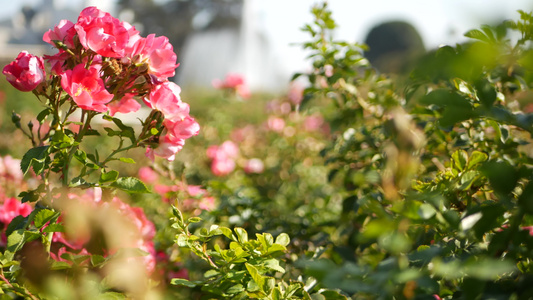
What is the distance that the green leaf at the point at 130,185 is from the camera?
829 millimetres

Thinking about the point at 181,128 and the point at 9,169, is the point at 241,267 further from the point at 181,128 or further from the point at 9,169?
the point at 9,169

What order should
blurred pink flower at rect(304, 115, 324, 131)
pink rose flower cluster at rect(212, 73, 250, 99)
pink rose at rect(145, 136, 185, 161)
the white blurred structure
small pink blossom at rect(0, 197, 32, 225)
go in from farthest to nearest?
the white blurred structure, pink rose flower cluster at rect(212, 73, 250, 99), blurred pink flower at rect(304, 115, 324, 131), small pink blossom at rect(0, 197, 32, 225), pink rose at rect(145, 136, 185, 161)

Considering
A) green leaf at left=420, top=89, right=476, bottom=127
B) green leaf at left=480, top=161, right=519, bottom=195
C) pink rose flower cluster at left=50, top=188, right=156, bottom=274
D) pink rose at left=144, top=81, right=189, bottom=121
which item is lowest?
pink rose flower cluster at left=50, top=188, right=156, bottom=274

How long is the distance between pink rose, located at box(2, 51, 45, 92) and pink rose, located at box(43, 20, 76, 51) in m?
0.05

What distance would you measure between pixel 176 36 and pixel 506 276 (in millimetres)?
27187

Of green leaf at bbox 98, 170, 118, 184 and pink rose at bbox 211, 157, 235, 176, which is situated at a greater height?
green leaf at bbox 98, 170, 118, 184

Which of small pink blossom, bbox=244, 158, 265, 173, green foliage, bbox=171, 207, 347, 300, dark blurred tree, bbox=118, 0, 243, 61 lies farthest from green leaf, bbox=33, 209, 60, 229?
dark blurred tree, bbox=118, 0, 243, 61

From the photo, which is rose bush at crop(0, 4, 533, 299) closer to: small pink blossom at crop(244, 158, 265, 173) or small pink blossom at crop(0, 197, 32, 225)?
small pink blossom at crop(0, 197, 32, 225)

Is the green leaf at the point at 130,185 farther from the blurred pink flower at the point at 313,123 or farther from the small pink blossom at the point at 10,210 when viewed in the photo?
the blurred pink flower at the point at 313,123

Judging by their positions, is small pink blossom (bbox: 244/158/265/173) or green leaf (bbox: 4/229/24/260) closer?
green leaf (bbox: 4/229/24/260)

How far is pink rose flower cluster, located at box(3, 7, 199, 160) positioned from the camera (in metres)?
0.81

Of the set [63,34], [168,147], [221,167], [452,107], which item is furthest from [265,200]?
[221,167]

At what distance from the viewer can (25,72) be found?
0.84m

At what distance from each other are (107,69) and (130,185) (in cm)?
24
